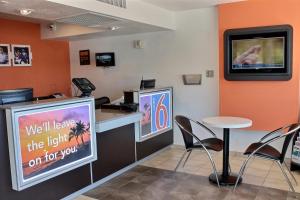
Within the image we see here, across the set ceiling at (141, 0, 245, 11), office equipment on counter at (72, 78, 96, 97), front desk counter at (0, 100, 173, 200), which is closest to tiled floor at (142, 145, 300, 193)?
front desk counter at (0, 100, 173, 200)

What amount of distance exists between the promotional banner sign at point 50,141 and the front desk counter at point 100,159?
0.10 metres

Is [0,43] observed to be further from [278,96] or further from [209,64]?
[278,96]

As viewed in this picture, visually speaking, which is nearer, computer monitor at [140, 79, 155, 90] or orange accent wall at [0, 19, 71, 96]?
computer monitor at [140, 79, 155, 90]

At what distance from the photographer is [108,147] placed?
11.7 feet

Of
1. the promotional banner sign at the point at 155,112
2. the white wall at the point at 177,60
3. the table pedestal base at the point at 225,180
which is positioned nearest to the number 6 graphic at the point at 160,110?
the promotional banner sign at the point at 155,112

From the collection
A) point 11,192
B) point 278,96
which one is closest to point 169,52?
point 278,96

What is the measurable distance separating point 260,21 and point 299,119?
1.48 metres

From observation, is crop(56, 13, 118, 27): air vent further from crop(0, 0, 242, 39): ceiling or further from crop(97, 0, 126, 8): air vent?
crop(97, 0, 126, 8): air vent

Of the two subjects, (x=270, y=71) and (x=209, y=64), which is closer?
(x=270, y=71)

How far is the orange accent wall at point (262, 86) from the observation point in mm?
3861

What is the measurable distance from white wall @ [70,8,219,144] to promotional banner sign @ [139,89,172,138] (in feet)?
0.85

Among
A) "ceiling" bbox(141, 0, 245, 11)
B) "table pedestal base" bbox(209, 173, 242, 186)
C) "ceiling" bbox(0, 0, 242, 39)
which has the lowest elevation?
"table pedestal base" bbox(209, 173, 242, 186)

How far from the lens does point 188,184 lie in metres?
3.42

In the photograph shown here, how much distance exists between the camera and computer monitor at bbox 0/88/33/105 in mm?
2631
